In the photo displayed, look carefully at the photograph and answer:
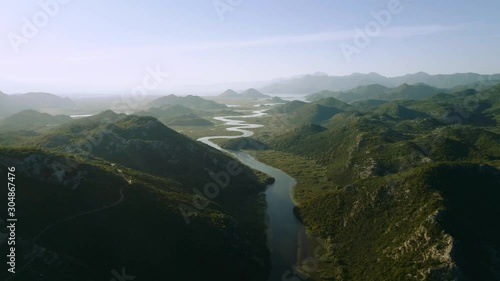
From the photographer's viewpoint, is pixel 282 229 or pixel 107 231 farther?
pixel 282 229

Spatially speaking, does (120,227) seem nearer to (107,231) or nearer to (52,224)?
(107,231)

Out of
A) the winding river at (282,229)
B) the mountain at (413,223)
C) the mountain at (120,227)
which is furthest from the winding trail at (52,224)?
the mountain at (413,223)

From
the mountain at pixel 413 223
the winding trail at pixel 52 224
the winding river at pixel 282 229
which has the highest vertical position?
the winding trail at pixel 52 224

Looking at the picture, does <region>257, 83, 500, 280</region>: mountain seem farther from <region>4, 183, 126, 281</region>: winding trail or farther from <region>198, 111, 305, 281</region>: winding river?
<region>4, 183, 126, 281</region>: winding trail

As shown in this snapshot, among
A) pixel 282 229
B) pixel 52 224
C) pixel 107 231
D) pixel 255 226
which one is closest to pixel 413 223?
pixel 282 229

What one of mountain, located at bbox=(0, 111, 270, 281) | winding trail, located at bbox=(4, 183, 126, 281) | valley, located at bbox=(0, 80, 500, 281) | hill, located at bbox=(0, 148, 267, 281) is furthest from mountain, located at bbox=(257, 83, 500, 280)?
winding trail, located at bbox=(4, 183, 126, 281)

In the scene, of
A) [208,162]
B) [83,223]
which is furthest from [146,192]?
[208,162]

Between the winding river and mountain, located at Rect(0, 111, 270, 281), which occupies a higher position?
mountain, located at Rect(0, 111, 270, 281)

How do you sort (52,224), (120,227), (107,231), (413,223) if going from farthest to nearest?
(413,223)
(120,227)
(107,231)
(52,224)

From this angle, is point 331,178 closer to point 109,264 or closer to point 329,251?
point 329,251

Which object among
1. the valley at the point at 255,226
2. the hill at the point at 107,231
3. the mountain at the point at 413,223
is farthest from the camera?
the mountain at the point at 413,223

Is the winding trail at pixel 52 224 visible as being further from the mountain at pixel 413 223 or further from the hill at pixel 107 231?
the mountain at pixel 413 223
